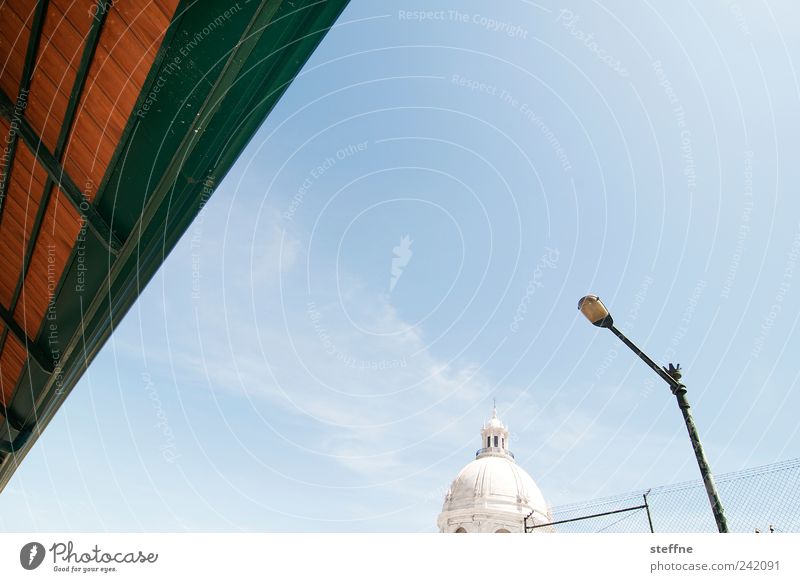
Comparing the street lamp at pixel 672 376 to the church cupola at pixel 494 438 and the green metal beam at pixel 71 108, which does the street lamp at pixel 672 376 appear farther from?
the church cupola at pixel 494 438

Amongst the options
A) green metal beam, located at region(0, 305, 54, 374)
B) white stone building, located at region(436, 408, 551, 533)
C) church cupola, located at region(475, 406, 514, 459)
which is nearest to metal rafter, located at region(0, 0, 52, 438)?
green metal beam, located at region(0, 305, 54, 374)

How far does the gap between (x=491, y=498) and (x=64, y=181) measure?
72.6 metres

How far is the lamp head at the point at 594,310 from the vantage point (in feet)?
22.0

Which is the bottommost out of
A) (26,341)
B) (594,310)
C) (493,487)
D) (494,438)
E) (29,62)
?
(26,341)

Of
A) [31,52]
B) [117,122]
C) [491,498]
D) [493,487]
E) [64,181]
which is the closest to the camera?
[31,52]

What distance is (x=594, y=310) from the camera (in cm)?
672

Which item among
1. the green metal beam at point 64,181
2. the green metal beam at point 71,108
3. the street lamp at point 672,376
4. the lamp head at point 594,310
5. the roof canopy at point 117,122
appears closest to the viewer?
the roof canopy at point 117,122

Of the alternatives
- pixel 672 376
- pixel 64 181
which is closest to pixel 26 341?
pixel 64 181

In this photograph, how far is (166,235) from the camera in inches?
185

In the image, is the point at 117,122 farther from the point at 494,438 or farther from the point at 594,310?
the point at 494,438

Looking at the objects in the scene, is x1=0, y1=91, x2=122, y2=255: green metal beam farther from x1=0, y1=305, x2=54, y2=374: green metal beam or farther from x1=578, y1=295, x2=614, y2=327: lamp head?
x1=578, y1=295, x2=614, y2=327: lamp head

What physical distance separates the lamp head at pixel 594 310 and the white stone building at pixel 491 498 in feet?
213

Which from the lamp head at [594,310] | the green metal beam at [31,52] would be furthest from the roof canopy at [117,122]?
the lamp head at [594,310]
